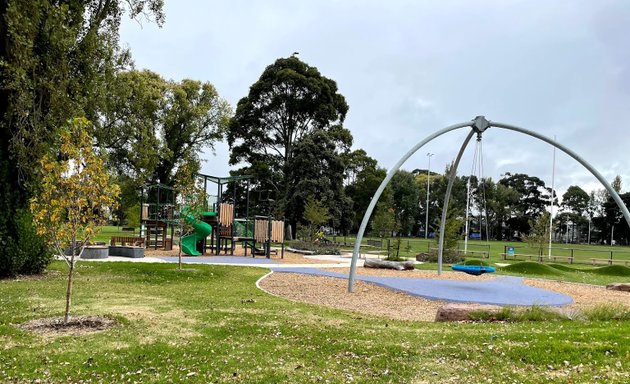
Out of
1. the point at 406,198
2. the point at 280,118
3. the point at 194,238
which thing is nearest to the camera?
the point at 194,238

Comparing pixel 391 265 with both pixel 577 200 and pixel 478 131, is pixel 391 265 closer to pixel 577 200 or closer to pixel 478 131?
pixel 478 131

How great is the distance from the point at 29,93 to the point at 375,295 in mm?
10612

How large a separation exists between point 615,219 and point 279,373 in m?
97.5

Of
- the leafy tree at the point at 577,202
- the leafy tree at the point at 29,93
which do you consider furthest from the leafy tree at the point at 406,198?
the leafy tree at the point at 29,93

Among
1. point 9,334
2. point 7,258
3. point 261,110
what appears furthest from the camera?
point 261,110

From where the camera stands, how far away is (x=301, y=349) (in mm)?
6473

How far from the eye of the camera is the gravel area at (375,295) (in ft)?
35.4

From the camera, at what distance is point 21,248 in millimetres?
13391

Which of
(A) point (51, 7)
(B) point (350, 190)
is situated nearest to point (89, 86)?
(A) point (51, 7)

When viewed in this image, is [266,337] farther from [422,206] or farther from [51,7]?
[422,206]

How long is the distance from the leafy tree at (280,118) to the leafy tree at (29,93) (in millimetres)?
29568

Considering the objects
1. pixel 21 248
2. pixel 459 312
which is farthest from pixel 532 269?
pixel 21 248

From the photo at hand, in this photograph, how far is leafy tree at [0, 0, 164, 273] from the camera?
12.6 metres

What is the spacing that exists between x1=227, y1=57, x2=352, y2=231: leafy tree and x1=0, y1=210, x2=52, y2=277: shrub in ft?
97.1
